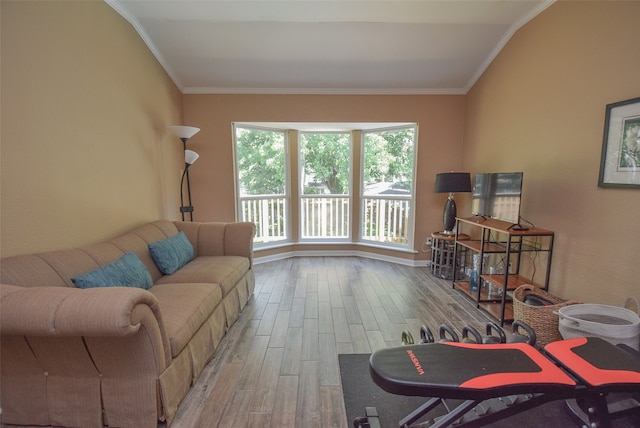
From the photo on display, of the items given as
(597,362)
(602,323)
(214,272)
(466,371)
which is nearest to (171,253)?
(214,272)

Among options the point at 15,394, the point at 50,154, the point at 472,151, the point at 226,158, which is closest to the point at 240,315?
the point at 15,394

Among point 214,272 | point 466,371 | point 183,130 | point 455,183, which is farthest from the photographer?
point 455,183

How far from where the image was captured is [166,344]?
4.75ft

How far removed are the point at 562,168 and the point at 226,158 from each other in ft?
12.6

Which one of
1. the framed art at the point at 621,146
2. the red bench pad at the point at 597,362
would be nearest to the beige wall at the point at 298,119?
the framed art at the point at 621,146

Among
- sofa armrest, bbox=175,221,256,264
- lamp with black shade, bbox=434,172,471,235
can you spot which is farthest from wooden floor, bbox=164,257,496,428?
lamp with black shade, bbox=434,172,471,235

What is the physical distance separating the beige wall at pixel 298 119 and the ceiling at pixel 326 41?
135mm

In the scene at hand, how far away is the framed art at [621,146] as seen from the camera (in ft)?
5.91

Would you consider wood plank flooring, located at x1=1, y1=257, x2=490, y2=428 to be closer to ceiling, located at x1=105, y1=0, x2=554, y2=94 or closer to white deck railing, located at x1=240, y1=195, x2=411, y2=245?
white deck railing, located at x1=240, y1=195, x2=411, y2=245

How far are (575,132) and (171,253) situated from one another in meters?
3.60

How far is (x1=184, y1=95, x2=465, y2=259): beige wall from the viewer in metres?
3.89

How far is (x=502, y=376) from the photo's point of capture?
1.20 meters

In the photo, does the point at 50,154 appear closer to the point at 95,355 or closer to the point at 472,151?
the point at 95,355

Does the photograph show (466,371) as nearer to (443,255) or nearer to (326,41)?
(443,255)
